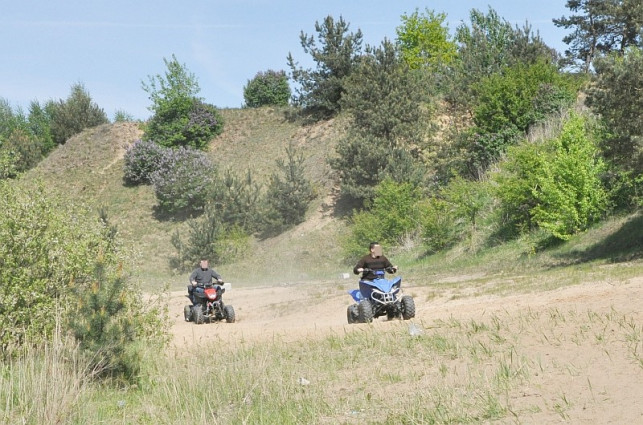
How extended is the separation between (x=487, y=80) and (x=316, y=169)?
17.2 m

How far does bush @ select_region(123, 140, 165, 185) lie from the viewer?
6738 centimetres

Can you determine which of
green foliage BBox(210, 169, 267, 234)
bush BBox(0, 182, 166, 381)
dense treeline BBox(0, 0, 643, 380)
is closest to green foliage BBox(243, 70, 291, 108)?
dense treeline BBox(0, 0, 643, 380)

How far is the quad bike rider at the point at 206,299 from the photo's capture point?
21.5m

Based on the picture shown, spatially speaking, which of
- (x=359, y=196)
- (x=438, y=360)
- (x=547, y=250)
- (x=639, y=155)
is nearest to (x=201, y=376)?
(x=438, y=360)

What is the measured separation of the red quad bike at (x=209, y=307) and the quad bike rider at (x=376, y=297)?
18.8 feet

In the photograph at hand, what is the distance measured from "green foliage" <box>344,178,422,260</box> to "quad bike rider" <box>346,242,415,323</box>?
2444cm

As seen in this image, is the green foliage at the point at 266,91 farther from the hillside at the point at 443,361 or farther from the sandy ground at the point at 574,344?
the sandy ground at the point at 574,344

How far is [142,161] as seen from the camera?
68500 mm

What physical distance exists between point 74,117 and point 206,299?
73213mm

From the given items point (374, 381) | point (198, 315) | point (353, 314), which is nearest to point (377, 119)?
point (198, 315)

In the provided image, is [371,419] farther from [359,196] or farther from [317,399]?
[359,196]

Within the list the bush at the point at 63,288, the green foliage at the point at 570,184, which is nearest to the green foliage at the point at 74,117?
the green foliage at the point at 570,184

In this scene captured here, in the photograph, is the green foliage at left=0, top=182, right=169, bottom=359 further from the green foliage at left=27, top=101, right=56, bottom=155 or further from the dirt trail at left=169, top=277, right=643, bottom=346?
the green foliage at left=27, top=101, right=56, bottom=155

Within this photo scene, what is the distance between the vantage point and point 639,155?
23547mm
